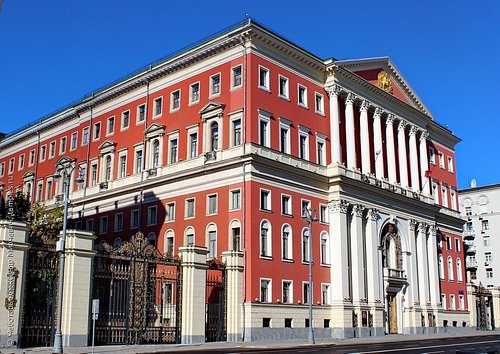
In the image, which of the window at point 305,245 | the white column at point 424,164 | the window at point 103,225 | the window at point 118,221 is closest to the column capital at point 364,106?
the white column at point 424,164

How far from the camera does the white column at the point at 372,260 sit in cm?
5100

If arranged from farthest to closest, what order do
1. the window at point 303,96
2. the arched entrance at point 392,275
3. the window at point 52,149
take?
the window at point 52,149
the arched entrance at point 392,275
the window at point 303,96

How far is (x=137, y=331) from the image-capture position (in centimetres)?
3538

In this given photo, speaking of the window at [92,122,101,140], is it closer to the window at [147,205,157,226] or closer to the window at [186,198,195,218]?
the window at [147,205,157,226]

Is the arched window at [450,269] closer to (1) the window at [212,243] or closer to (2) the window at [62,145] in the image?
(1) the window at [212,243]

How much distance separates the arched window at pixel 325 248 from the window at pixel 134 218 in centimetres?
1605

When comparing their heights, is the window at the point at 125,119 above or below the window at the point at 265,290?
above

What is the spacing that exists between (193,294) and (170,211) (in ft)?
46.1

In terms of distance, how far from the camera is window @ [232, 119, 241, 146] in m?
45.9

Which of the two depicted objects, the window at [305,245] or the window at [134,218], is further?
the window at [134,218]

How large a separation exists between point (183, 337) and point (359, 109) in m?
28.3

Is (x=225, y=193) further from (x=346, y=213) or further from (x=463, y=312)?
(x=463, y=312)

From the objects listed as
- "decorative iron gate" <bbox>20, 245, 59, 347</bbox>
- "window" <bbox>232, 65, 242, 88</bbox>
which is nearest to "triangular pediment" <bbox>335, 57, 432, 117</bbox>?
"window" <bbox>232, 65, 242, 88</bbox>

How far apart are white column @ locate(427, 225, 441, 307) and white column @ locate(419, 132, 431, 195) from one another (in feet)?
13.7
